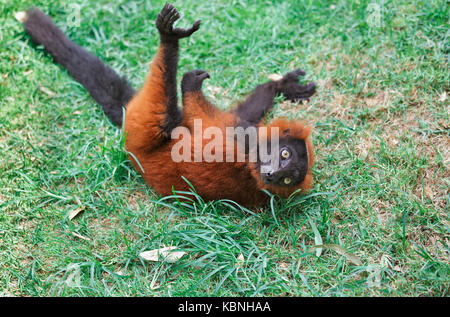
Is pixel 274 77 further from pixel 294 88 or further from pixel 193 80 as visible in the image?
pixel 193 80

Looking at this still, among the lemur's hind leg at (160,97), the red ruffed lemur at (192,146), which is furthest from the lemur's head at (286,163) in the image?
the lemur's hind leg at (160,97)

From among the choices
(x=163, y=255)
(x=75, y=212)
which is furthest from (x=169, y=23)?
(x=163, y=255)

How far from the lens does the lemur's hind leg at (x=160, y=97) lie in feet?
12.5

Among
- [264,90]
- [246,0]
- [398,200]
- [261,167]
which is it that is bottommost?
[398,200]

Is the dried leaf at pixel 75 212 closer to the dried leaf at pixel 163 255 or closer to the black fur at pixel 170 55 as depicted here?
the dried leaf at pixel 163 255

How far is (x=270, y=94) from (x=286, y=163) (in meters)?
1.31

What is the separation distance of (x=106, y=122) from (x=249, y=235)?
2103 mm

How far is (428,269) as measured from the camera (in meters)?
3.14

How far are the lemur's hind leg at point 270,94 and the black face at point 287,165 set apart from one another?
3.05ft

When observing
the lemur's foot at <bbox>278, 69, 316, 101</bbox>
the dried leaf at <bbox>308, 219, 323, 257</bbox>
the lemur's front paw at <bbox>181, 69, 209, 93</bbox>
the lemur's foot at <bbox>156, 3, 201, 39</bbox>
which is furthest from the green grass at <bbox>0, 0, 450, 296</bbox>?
the lemur's foot at <bbox>156, 3, 201, 39</bbox>

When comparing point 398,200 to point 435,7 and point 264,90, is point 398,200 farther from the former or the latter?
point 435,7

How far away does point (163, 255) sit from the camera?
3.43 metres

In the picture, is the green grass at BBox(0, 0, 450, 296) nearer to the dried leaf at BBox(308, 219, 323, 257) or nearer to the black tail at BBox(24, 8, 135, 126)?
the dried leaf at BBox(308, 219, 323, 257)
